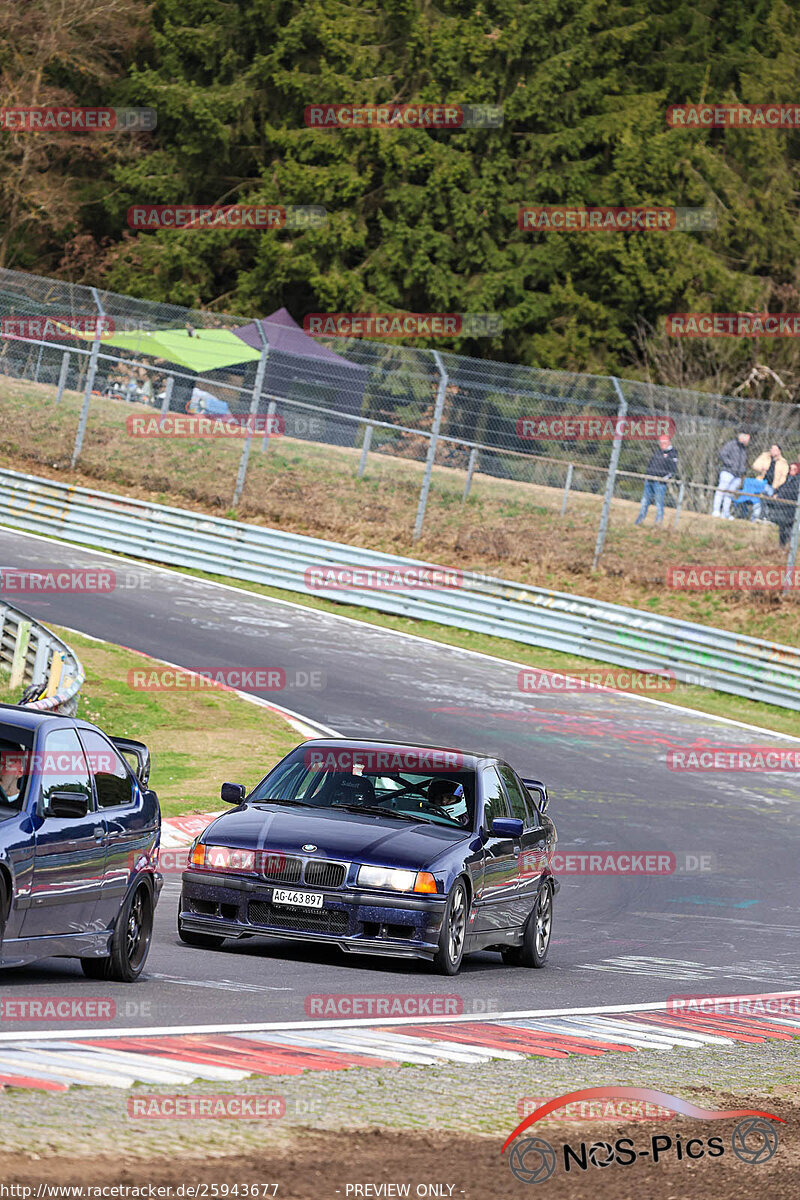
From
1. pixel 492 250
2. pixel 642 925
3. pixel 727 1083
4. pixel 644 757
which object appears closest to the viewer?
pixel 727 1083

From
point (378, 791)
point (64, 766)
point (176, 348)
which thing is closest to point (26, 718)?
point (64, 766)

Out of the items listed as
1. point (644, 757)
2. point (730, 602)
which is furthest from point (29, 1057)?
point (730, 602)

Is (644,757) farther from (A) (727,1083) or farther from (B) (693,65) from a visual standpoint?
(B) (693,65)

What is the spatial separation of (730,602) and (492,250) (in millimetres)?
24539

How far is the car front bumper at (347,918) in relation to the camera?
32.3ft

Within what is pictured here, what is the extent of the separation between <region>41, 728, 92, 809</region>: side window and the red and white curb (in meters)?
1.53

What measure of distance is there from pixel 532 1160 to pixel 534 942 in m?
5.90

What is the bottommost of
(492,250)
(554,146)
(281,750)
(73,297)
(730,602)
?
(281,750)

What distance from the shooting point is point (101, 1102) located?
5.71m

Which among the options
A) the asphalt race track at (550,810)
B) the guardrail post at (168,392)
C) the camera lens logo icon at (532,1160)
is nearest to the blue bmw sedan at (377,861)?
the asphalt race track at (550,810)

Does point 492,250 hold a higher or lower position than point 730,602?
higher

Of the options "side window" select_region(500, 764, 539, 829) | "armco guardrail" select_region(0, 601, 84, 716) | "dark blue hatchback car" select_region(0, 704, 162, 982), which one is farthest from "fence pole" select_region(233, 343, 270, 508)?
"dark blue hatchback car" select_region(0, 704, 162, 982)

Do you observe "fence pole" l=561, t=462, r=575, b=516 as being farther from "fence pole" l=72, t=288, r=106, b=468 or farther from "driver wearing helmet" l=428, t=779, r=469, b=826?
"driver wearing helmet" l=428, t=779, r=469, b=826

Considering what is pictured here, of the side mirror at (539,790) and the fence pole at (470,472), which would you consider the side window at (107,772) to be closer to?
the side mirror at (539,790)
